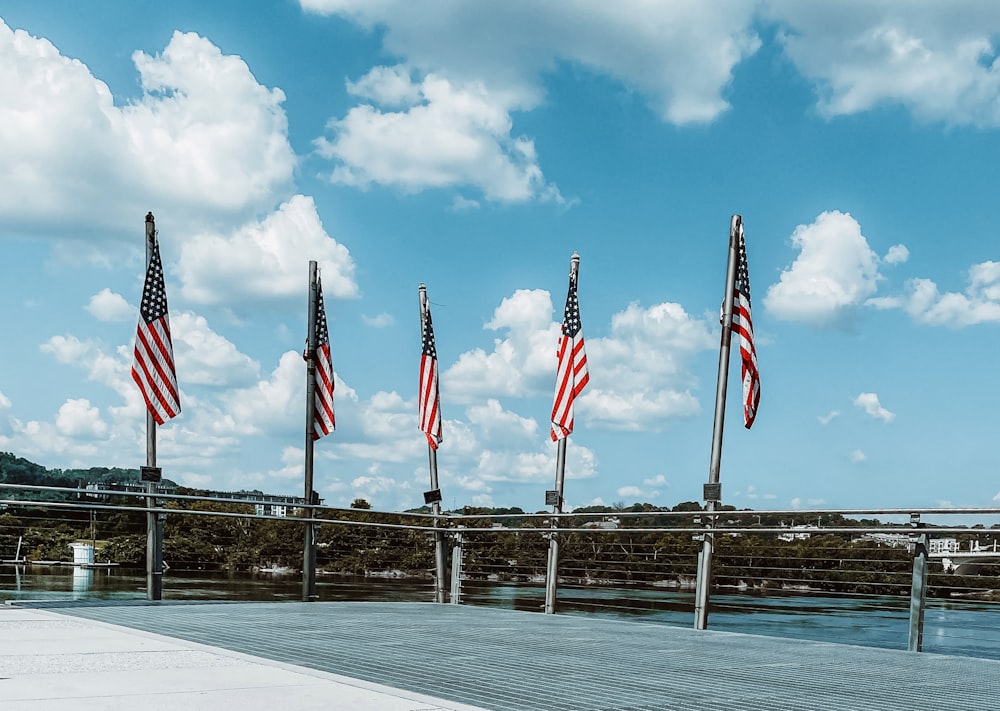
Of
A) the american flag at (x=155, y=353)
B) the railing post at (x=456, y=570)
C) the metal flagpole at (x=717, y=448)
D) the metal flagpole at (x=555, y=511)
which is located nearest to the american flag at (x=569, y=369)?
the metal flagpole at (x=555, y=511)

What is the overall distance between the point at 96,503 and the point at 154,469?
2.55 ft

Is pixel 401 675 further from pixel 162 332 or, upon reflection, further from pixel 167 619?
pixel 162 332

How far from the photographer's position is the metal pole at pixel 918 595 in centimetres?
753

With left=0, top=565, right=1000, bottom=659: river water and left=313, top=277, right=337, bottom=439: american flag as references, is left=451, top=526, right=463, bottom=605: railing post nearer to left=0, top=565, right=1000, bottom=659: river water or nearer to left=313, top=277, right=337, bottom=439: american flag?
left=0, top=565, right=1000, bottom=659: river water

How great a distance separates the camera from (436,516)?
11547 mm

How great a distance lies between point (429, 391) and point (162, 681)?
9324mm

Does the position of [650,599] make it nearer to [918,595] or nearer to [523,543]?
[523,543]

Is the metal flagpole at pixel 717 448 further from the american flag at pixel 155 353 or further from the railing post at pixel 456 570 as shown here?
the american flag at pixel 155 353

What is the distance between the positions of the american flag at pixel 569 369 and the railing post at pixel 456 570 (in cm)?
167

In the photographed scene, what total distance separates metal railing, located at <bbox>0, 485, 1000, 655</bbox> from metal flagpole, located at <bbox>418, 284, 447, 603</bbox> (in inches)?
6.4

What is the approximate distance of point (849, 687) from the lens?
5.39 meters

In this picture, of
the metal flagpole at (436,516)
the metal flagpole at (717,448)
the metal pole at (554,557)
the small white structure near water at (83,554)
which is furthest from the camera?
the metal flagpole at (436,516)

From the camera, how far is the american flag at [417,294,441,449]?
45.2 feet

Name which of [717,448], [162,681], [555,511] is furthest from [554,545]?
[162,681]
